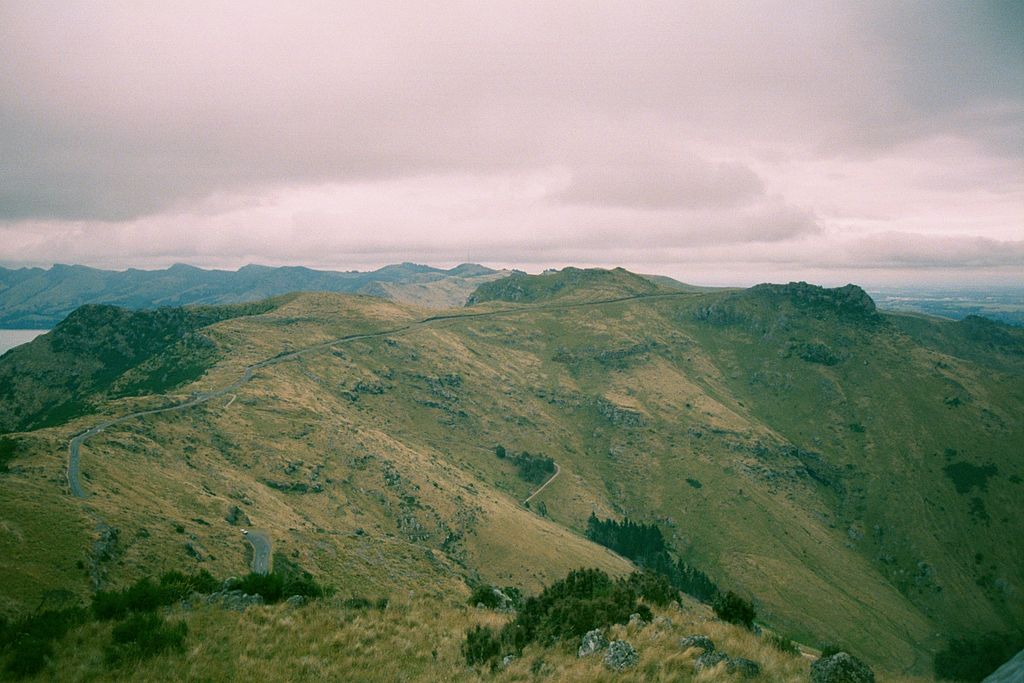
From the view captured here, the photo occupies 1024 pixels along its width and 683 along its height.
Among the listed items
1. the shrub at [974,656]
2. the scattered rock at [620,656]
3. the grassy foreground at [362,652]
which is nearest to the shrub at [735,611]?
the grassy foreground at [362,652]

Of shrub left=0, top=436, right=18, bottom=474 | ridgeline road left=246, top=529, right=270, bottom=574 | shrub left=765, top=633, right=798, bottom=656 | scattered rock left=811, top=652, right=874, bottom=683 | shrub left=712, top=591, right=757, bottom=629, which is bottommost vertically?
ridgeline road left=246, top=529, right=270, bottom=574

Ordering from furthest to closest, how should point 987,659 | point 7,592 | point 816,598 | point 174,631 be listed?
point 816,598
point 987,659
point 7,592
point 174,631

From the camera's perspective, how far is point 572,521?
189250 millimetres

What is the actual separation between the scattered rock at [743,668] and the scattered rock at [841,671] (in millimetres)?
1745

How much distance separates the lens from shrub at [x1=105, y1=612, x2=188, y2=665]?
17500 mm

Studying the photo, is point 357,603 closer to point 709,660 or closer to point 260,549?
point 709,660

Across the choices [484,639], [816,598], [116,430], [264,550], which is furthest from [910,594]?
[116,430]

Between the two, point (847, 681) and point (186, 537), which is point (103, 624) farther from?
point (186, 537)

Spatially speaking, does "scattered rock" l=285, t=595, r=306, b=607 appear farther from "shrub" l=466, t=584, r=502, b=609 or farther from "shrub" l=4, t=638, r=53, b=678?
"shrub" l=466, t=584, r=502, b=609

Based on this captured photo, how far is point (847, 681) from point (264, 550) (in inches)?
2639

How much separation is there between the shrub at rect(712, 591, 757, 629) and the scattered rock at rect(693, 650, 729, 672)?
6688mm

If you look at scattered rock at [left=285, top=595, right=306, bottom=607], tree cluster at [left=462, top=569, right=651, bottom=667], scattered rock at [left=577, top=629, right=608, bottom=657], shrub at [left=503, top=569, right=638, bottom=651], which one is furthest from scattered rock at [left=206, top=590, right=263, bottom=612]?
scattered rock at [left=577, top=629, right=608, bottom=657]

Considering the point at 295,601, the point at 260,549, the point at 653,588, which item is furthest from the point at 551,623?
the point at 260,549

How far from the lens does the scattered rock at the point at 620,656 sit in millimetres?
17062
